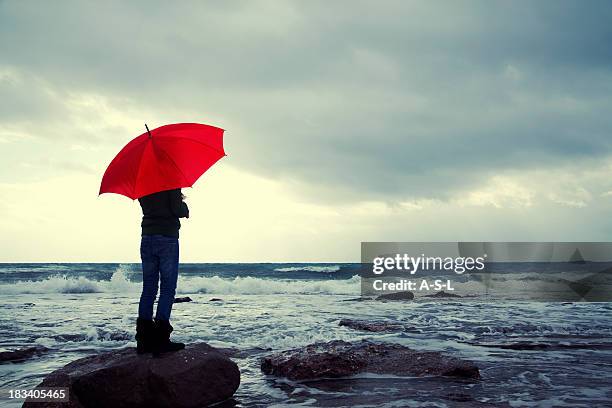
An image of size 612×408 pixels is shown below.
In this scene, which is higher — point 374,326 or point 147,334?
point 147,334

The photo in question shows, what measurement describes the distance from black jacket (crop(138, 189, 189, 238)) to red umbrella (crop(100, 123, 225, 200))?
22 centimetres

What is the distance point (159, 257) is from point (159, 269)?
17 cm

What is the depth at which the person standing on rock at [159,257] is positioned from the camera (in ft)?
18.4

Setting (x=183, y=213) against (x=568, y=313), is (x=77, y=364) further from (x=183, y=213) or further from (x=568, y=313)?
(x=568, y=313)

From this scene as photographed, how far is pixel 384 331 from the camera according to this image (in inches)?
470

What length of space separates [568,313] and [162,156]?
1559 cm

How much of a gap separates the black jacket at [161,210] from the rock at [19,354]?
5050 millimetres

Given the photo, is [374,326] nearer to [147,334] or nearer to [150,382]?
[147,334]

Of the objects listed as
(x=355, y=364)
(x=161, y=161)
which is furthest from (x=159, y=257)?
(x=355, y=364)

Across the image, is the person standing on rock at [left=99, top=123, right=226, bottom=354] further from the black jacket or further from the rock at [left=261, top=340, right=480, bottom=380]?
the rock at [left=261, top=340, right=480, bottom=380]

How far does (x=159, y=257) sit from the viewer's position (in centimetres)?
567

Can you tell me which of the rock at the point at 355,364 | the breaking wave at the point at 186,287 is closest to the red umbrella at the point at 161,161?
the rock at the point at 355,364

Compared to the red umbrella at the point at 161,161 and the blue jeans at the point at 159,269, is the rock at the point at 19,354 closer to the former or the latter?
the blue jeans at the point at 159,269

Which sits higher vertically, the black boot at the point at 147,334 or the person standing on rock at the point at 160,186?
the person standing on rock at the point at 160,186
